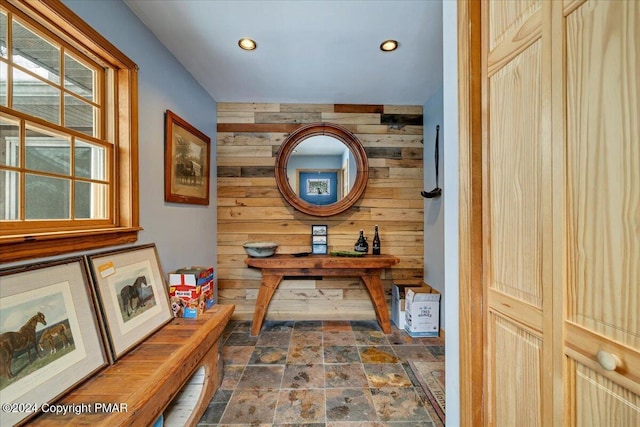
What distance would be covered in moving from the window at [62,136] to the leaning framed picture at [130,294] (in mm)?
111

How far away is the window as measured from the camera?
3.39 feet

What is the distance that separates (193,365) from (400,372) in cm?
149

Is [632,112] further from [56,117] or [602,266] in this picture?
[56,117]

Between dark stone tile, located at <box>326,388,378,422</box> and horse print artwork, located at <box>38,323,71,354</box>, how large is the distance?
1.41 meters

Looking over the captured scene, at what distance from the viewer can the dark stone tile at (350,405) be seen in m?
1.52

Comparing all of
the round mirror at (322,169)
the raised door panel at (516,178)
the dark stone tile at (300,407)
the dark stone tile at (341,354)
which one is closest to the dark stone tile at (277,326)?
the dark stone tile at (341,354)

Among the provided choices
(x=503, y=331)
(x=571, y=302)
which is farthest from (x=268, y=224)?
(x=571, y=302)

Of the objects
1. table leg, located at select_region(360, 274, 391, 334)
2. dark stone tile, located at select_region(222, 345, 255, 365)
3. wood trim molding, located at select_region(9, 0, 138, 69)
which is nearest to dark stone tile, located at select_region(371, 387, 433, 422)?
table leg, located at select_region(360, 274, 391, 334)

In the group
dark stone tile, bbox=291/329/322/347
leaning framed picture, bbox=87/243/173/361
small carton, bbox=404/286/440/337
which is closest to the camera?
leaning framed picture, bbox=87/243/173/361

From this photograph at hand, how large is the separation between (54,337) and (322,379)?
61.3 inches

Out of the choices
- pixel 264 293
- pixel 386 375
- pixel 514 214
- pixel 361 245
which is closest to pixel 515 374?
pixel 514 214

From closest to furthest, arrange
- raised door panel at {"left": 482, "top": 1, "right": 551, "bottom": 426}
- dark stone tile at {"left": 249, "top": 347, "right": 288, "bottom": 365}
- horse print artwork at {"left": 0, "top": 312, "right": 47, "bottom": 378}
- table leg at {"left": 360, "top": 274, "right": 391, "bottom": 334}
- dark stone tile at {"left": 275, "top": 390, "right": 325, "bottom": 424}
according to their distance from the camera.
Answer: raised door panel at {"left": 482, "top": 1, "right": 551, "bottom": 426} → horse print artwork at {"left": 0, "top": 312, "right": 47, "bottom": 378} → dark stone tile at {"left": 275, "top": 390, "right": 325, "bottom": 424} → dark stone tile at {"left": 249, "top": 347, "right": 288, "bottom": 365} → table leg at {"left": 360, "top": 274, "right": 391, "bottom": 334}

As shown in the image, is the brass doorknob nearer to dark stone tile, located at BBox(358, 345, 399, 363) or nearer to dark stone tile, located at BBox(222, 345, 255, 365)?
dark stone tile, located at BBox(358, 345, 399, 363)

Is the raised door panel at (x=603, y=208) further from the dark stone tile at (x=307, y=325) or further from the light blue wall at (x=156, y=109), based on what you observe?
the dark stone tile at (x=307, y=325)
